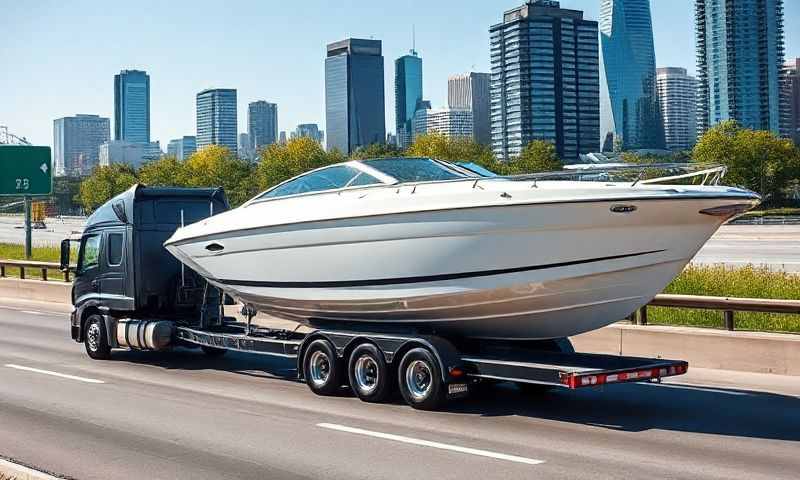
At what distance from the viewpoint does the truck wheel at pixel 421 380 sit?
1091 cm

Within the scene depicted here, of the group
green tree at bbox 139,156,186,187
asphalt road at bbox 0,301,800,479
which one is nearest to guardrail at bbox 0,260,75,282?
asphalt road at bbox 0,301,800,479

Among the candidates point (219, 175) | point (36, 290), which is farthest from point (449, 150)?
point (36, 290)

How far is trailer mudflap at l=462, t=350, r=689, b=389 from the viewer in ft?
32.7

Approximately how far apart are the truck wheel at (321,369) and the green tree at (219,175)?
8921cm

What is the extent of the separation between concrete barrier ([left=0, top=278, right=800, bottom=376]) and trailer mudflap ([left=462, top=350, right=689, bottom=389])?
9.31 ft

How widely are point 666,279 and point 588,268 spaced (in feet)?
2.80

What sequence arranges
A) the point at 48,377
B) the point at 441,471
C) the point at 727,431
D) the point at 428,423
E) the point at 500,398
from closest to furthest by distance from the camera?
the point at 441,471, the point at 727,431, the point at 428,423, the point at 500,398, the point at 48,377

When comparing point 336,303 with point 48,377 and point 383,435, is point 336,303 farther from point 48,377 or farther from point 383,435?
point 48,377

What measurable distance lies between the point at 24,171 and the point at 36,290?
694 cm

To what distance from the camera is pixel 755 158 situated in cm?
9738

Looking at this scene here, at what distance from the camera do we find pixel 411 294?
11266mm

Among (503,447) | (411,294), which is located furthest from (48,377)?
(503,447)

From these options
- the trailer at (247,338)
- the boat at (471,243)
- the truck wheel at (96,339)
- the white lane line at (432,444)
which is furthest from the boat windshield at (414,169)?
the truck wheel at (96,339)

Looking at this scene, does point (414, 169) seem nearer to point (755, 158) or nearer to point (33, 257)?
point (33, 257)
